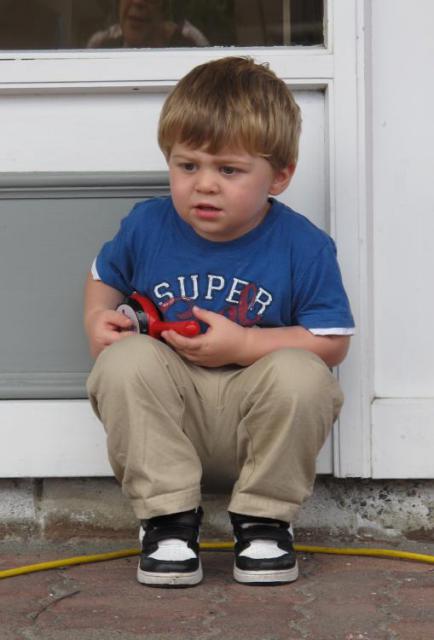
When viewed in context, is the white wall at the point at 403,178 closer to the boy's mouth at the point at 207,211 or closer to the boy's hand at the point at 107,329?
the boy's mouth at the point at 207,211

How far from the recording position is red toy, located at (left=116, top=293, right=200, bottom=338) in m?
2.48

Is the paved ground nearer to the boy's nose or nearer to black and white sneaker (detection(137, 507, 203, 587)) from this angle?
→ black and white sneaker (detection(137, 507, 203, 587))

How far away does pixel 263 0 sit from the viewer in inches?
109

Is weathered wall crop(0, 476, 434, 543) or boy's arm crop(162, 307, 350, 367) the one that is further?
weathered wall crop(0, 476, 434, 543)

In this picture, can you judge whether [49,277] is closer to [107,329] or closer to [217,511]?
[107,329]

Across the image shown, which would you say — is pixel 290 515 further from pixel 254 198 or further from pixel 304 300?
pixel 254 198

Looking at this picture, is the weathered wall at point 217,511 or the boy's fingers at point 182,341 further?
the weathered wall at point 217,511

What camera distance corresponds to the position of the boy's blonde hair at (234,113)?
7.93 ft

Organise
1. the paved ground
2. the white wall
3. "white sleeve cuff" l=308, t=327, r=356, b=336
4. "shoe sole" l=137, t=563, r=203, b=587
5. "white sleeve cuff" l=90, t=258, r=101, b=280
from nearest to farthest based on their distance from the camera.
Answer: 1. the paved ground
2. "shoe sole" l=137, t=563, r=203, b=587
3. "white sleeve cuff" l=308, t=327, r=356, b=336
4. "white sleeve cuff" l=90, t=258, r=101, b=280
5. the white wall

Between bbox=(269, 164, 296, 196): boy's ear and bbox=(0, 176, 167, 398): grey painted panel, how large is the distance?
351mm

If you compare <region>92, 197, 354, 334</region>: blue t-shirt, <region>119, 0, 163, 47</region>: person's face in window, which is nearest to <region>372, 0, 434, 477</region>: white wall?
<region>92, 197, 354, 334</region>: blue t-shirt

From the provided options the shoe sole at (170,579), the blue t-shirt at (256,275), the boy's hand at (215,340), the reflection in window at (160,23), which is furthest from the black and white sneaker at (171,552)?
the reflection in window at (160,23)

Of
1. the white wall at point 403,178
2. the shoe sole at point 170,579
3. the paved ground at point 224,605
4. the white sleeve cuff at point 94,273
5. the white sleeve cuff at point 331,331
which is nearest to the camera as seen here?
the paved ground at point 224,605

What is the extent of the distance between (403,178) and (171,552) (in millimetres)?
985
